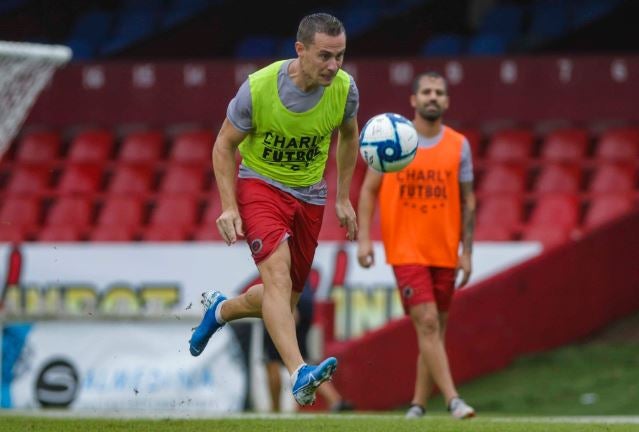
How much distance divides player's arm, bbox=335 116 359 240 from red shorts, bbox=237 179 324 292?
0.15m

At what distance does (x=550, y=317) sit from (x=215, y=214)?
14.4 ft

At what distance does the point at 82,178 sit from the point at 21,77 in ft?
12.5

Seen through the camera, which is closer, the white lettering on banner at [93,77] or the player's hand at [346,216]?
the player's hand at [346,216]

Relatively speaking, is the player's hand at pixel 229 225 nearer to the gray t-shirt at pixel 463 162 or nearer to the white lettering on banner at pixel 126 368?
the gray t-shirt at pixel 463 162

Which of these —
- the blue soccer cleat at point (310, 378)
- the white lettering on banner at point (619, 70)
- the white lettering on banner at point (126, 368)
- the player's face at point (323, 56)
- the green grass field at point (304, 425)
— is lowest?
the green grass field at point (304, 425)

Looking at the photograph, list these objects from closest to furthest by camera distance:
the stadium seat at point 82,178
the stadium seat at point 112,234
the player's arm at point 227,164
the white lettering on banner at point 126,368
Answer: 1. the player's arm at point 227,164
2. the white lettering on banner at point 126,368
3. the stadium seat at point 112,234
4. the stadium seat at point 82,178

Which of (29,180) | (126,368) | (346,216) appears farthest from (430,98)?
(29,180)

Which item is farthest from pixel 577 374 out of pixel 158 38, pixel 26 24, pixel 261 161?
pixel 26 24

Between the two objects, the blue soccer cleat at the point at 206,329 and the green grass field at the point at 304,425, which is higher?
the blue soccer cleat at the point at 206,329

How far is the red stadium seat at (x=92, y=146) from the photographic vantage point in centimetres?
2047

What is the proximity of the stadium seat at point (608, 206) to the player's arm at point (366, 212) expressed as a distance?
5650 mm

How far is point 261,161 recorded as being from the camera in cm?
999

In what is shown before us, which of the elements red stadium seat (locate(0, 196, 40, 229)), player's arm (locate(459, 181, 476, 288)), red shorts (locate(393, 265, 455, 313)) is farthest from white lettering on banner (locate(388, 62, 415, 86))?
red shorts (locate(393, 265, 455, 313))

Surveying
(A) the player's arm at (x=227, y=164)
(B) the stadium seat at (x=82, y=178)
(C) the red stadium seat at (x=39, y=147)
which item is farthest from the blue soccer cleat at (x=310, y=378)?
(C) the red stadium seat at (x=39, y=147)
